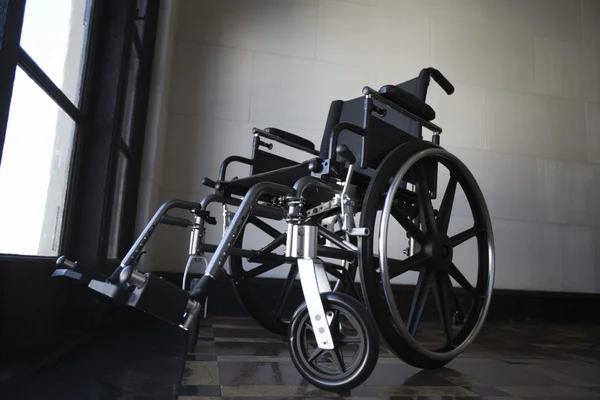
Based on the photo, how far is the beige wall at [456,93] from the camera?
2.28m

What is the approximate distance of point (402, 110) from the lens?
3.96ft

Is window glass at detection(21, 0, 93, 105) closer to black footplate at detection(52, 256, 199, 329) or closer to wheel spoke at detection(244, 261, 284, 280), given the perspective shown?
black footplate at detection(52, 256, 199, 329)

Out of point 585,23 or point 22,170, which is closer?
point 22,170

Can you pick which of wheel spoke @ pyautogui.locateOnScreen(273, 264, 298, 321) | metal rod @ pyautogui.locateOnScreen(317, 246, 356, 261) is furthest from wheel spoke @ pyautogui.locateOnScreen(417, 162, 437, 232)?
wheel spoke @ pyautogui.locateOnScreen(273, 264, 298, 321)

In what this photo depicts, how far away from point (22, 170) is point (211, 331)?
0.89 meters

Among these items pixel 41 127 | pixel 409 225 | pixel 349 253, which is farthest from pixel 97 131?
pixel 409 225

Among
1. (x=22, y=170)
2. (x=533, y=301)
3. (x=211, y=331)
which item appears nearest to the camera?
(x=22, y=170)

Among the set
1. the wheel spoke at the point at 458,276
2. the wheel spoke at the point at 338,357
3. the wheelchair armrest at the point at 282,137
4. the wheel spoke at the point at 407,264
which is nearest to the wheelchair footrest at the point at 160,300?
the wheel spoke at the point at 338,357

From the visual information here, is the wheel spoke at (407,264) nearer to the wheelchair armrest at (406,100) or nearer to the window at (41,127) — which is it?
the wheelchair armrest at (406,100)

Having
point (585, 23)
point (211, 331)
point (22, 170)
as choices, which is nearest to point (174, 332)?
point (211, 331)

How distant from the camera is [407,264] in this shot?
1078mm

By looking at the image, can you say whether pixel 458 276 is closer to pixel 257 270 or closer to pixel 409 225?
pixel 409 225

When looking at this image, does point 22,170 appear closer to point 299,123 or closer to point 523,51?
point 299,123

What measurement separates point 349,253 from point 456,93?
1967mm
